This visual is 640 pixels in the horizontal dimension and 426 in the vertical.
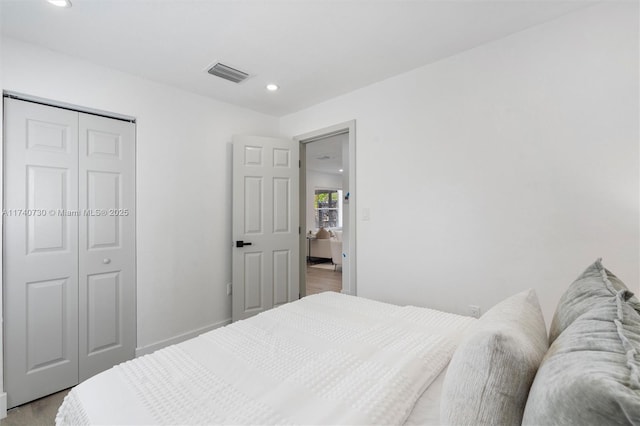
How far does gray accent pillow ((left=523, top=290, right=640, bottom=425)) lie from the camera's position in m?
0.49

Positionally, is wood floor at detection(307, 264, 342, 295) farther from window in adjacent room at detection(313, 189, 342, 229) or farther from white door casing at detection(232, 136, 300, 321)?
window in adjacent room at detection(313, 189, 342, 229)

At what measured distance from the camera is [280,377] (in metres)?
1.07

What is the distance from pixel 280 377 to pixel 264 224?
2.38 metres

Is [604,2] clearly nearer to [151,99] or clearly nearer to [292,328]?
[292,328]

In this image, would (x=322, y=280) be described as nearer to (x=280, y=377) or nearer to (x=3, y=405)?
(x=3, y=405)

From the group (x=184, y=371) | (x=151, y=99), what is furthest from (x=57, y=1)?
(x=184, y=371)

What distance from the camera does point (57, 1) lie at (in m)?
1.68

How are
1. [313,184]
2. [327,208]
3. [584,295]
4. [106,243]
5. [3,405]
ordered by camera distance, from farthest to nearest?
[327,208], [313,184], [106,243], [3,405], [584,295]

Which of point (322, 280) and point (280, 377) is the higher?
point (280, 377)

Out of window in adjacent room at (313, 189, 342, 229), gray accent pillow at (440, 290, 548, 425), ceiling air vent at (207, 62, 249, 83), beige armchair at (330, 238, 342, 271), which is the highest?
ceiling air vent at (207, 62, 249, 83)

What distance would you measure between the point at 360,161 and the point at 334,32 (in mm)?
1207

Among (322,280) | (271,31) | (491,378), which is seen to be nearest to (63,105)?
(271,31)

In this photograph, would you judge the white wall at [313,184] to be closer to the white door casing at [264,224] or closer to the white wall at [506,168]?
the white door casing at [264,224]

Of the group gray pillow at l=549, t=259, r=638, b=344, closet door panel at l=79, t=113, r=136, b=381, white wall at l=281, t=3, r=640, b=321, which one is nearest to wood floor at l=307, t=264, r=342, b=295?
white wall at l=281, t=3, r=640, b=321
